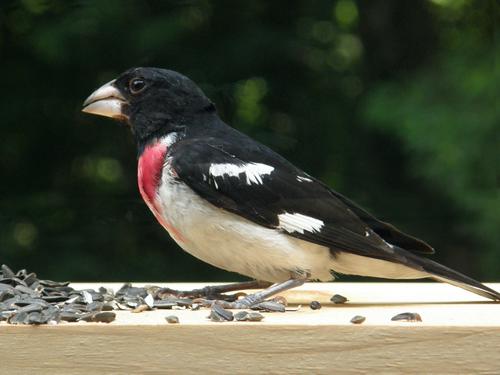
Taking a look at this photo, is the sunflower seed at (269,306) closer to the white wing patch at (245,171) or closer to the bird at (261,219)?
the bird at (261,219)

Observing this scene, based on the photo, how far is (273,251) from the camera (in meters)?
2.30

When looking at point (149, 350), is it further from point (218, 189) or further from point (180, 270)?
point (180, 270)

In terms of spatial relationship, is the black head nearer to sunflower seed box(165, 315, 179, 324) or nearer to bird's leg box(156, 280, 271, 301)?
bird's leg box(156, 280, 271, 301)

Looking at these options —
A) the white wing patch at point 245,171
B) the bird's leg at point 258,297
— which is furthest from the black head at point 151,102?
the bird's leg at point 258,297

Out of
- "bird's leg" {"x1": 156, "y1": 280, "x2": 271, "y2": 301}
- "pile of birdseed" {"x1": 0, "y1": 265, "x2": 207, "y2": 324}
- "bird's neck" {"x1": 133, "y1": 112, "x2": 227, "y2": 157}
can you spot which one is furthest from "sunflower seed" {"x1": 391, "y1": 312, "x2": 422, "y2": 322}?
"bird's neck" {"x1": 133, "y1": 112, "x2": 227, "y2": 157}

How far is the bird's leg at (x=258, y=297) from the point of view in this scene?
84.5 inches

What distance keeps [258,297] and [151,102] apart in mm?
658

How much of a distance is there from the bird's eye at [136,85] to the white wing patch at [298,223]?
0.56 metres

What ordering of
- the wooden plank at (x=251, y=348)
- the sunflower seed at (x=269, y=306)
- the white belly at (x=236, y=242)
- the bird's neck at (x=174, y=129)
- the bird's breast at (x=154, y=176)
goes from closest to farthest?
the wooden plank at (x=251, y=348), the sunflower seed at (x=269, y=306), the white belly at (x=236, y=242), the bird's breast at (x=154, y=176), the bird's neck at (x=174, y=129)

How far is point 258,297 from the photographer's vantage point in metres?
2.22

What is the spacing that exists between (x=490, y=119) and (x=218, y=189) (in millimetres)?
2166

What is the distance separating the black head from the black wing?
127 mm

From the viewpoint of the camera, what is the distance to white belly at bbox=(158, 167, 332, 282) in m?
2.30

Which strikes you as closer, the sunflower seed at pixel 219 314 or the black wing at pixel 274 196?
the sunflower seed at pixel 219 314
